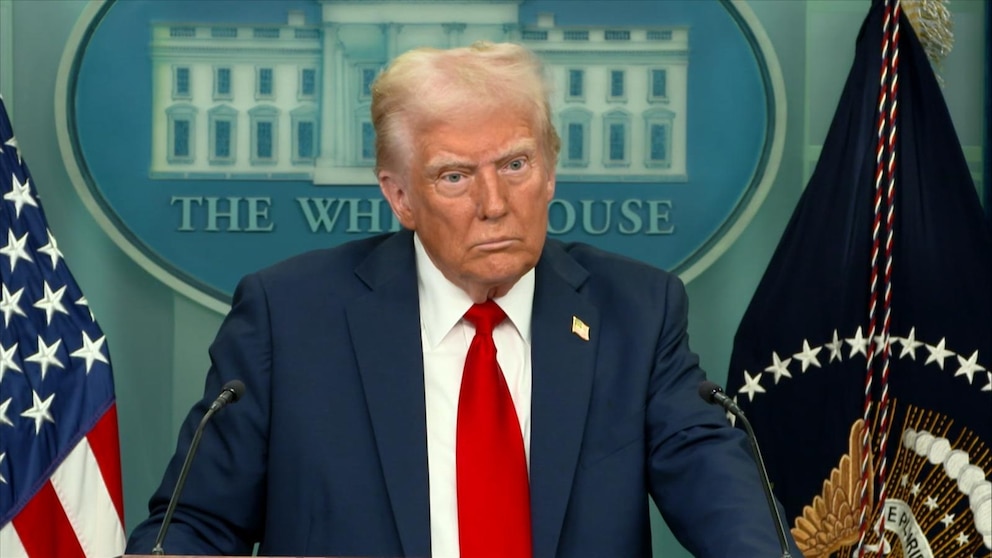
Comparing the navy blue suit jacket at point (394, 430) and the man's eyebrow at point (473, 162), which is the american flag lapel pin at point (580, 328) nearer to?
the navy blue suit jacket at point (394, 430)

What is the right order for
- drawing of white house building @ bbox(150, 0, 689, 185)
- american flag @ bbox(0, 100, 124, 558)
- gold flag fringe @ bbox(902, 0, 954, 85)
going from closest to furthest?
american flag @ bbox(0, 100, 124, 558) < gold flag fringe @ bbox(902, 0, 954, 85) < drawing of white house building @ bbox(150, 0, 689, 185)

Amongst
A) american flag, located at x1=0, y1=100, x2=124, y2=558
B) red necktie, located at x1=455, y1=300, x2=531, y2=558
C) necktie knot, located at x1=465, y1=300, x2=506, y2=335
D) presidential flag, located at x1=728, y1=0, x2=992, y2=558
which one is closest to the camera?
red necktie, located at x1=455, y1=300, x2=531, y2=558

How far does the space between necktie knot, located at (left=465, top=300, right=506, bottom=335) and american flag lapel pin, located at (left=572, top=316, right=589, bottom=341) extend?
0.45 ft

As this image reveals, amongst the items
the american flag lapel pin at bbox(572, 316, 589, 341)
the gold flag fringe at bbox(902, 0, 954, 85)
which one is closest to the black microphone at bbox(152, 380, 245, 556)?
the american flag lapel pin at bbox(572, 316, 589, 341)

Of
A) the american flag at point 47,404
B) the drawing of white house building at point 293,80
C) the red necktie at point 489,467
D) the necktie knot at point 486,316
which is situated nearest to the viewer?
the red necktie at point 489,467

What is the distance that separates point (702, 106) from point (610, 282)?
4.62 ft

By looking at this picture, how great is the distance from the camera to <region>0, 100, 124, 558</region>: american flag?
333 centimetres

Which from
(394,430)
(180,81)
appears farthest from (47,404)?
(394,430)

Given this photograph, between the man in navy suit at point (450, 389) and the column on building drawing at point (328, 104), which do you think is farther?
the column on building drawing at point (328, 104)

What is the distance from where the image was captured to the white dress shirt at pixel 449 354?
8.46ft

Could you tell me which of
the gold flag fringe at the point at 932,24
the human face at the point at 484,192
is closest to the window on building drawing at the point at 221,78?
the human face at the point at 484,192

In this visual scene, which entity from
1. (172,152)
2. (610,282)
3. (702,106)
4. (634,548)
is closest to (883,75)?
(702,106)

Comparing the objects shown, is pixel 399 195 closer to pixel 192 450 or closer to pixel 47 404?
pixel 192 450

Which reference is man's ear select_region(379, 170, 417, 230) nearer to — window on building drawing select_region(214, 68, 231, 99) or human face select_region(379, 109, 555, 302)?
human face select_region(379, 109, 555, 302)
